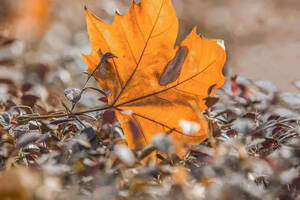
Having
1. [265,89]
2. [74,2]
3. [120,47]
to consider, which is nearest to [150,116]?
[120,47]

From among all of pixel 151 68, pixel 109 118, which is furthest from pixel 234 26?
pixel 109 118

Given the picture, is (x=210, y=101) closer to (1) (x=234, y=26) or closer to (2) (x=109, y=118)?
(2) (x=109, y=118)

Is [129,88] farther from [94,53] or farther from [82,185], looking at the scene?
[82,185]

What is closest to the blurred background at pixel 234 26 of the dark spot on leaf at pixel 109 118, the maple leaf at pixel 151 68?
the maple leaf at pixel 151 68

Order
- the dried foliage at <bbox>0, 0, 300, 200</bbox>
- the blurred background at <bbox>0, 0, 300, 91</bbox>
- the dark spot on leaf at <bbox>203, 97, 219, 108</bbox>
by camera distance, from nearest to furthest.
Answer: the dried foliage at <bbox>0, 0, 300, 200</bbox> → the dark spot on leaf at <bbox>203, 97, 219, 108</bbox> → the blurred background at <bbox>0, 0, 300, 91</bbox>

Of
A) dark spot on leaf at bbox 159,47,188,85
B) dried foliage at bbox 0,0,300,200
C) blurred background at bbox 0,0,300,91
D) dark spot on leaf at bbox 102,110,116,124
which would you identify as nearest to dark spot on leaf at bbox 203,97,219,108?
dried foliage at bbox 0,0,300,200

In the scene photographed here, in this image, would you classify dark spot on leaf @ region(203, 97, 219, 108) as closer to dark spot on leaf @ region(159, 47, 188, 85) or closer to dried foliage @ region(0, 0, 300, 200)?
dried foliage @ region(0, 0, 300, 200)

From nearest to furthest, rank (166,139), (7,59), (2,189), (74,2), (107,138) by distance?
(2,189) → (166,139) → (7,59) → (107,138) → (74,2)
